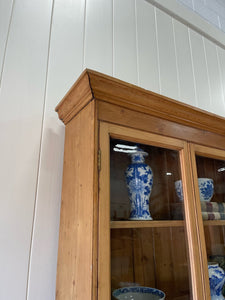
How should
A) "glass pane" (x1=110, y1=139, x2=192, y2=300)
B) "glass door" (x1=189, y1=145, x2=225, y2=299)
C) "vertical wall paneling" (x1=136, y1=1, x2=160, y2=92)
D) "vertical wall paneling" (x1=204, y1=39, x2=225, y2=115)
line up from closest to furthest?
"glass pane" (x1=110, y1=139, x2=192, y2=300) → "glass door" (x1=189, y1=145, x2=225, y2=299) → "vertical wall paneling" (x1=136, y1=1, x2=160, y2=92) → "vertical wall paneling" (x1=204, y1=39, x2=225, y2=115)

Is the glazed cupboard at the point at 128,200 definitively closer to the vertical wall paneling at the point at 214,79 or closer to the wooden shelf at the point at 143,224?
the wooden shelf at the point at 143,224

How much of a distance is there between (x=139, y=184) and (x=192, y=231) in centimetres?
21

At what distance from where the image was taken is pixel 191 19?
144 centimetres

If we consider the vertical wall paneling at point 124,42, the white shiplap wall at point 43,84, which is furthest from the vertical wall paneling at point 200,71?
the vertical wall paneling at point 124,42

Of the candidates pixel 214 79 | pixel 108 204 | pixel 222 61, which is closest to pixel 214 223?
pixel 108 204

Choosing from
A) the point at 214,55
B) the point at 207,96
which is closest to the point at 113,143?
the point at 207,96

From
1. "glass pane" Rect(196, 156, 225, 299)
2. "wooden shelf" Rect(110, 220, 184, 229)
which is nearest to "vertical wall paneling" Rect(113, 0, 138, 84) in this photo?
"glass pane" Rect(196, 156, 225, 299)

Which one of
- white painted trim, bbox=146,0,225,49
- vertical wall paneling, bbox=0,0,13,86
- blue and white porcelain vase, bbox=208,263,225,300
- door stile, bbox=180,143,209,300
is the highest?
white painted trim, bbox=146,0,225,49

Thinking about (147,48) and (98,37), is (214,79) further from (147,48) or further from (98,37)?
(98,37)

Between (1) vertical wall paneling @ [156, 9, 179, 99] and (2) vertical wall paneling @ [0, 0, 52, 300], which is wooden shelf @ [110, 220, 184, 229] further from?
(1) vertical wall paneling @ [156, 9, 179, 99]

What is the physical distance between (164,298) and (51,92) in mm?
752

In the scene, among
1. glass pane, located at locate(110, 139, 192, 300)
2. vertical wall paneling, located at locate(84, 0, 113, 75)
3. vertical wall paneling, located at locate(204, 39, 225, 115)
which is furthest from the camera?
vertical wall paneling, located at locate(204, 39, 225, 115)

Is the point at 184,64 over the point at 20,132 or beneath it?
over

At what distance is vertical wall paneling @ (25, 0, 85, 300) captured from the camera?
0.69 metres
